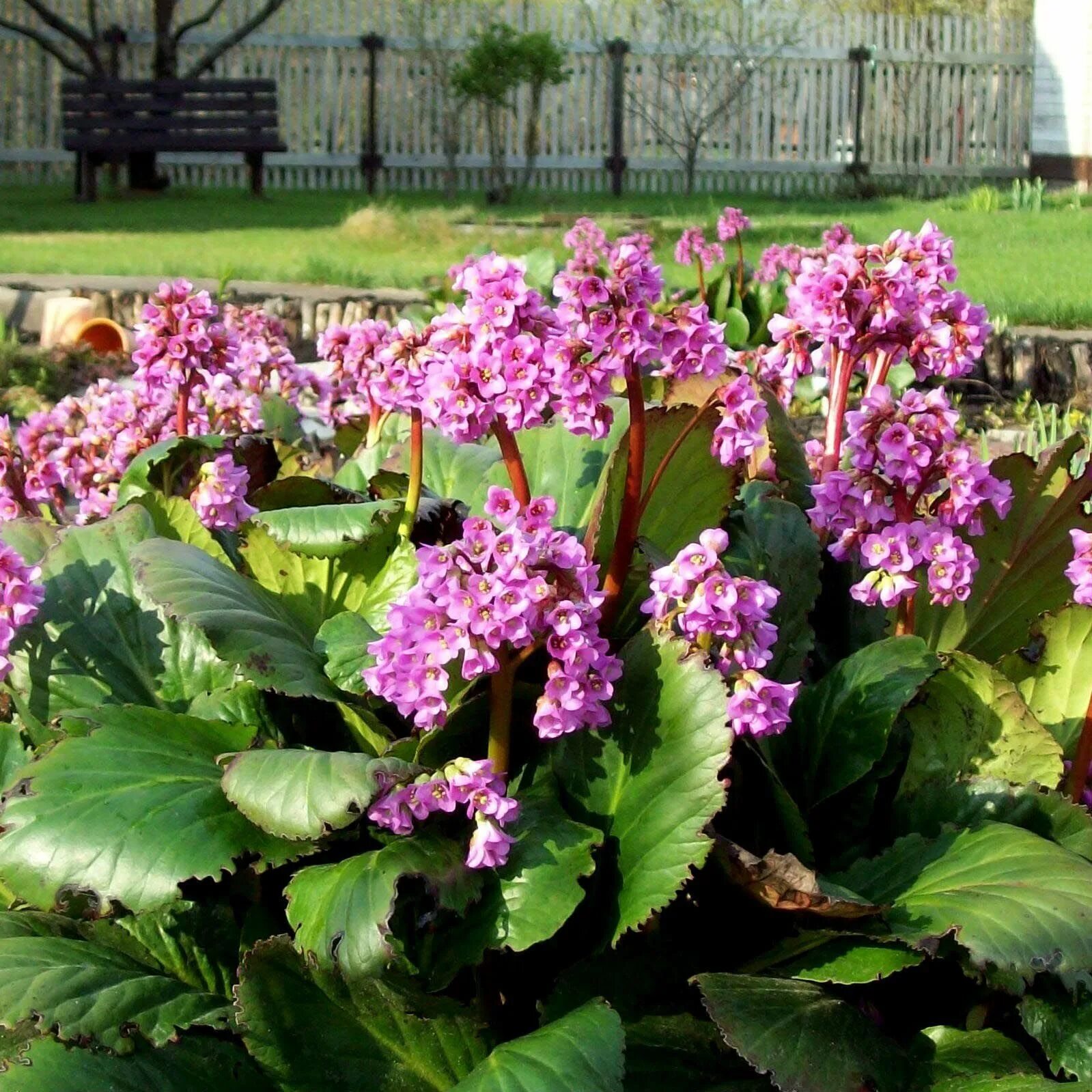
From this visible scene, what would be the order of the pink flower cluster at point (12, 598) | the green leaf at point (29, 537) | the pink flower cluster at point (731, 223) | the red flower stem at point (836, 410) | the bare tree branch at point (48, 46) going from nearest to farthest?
the pink flower cluster at point (12, 598) < the red flower stem at point (836, 410) < the green leaf at point (29, 537) < the pink flower cluster at point (731, 223) < the bare tree branch at point (48, 46)

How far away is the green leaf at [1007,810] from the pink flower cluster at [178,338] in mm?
1259

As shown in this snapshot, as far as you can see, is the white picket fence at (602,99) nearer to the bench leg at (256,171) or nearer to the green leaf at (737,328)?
the bench leg at (256,171)

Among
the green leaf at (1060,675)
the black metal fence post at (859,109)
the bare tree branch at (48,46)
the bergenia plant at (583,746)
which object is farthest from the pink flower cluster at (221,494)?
the black metal fence post at (859,109)

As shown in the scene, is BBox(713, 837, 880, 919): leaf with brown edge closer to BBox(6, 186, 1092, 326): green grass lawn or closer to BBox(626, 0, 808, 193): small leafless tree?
BBox(6, 186, 1092, 326): green grass lawn

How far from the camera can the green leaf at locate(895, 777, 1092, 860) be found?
73.0 inches

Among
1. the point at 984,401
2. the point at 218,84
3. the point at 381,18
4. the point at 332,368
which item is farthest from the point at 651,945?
the point at 381,18

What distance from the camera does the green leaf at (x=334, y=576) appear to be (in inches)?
83.0

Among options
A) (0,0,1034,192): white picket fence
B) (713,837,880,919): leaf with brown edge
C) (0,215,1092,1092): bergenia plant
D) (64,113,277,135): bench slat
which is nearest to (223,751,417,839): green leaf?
(0,215,1092,1092): bergenia plant

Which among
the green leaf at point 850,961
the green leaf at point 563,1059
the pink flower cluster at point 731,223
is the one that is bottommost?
the green leaf at point 563,1059

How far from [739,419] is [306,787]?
65 cm

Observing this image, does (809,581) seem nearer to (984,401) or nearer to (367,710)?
(367,710)

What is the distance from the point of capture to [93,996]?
170 centimetres

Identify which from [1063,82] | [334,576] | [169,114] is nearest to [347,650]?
[334,576]

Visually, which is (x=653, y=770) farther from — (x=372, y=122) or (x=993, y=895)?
(x=372, y=122)
